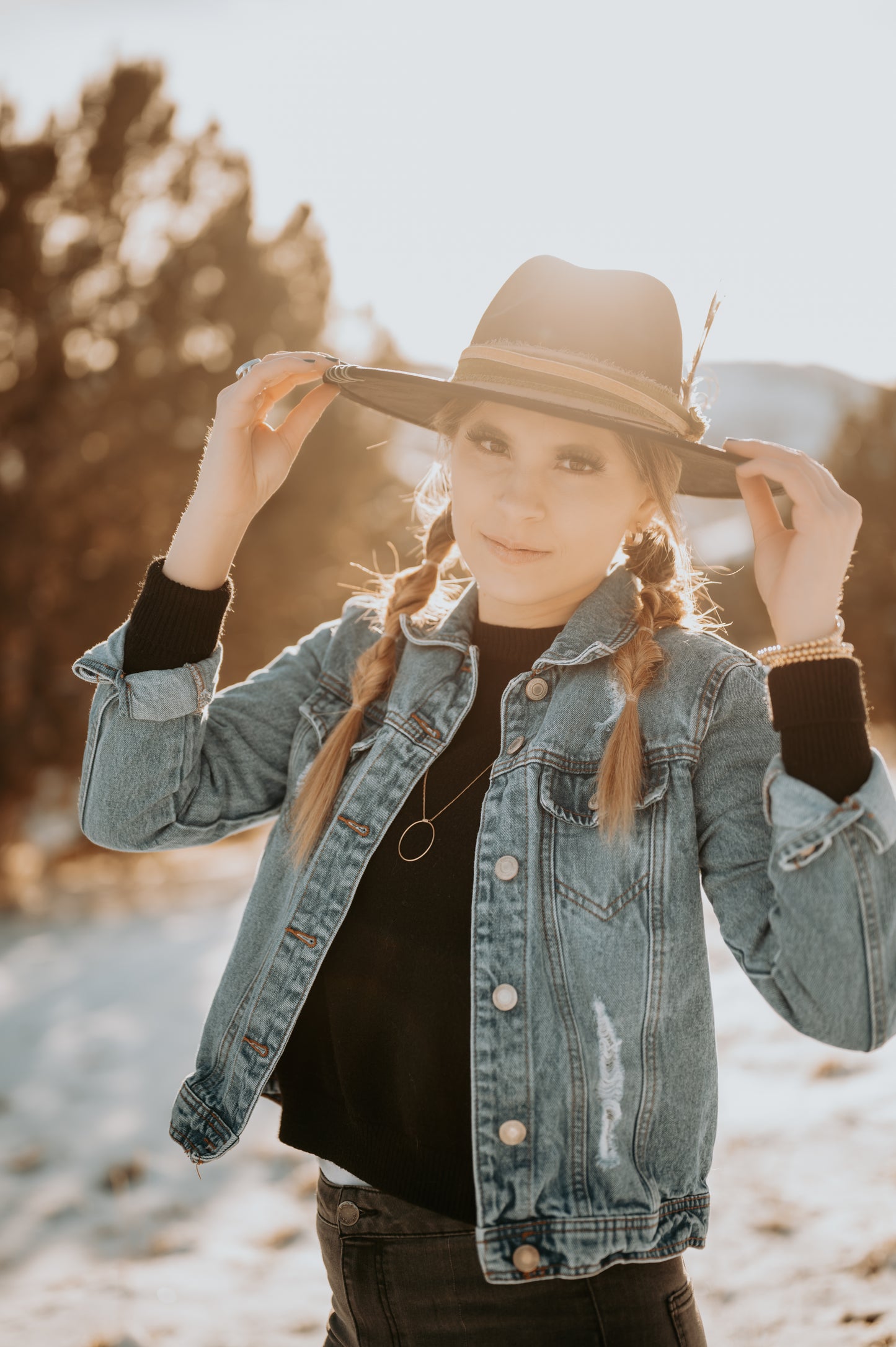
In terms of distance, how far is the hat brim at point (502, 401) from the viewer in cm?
160

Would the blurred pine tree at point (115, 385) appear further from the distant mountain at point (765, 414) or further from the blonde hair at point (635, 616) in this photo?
the distant mountain at point (765, 414)

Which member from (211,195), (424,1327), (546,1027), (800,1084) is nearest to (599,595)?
(546,1027)

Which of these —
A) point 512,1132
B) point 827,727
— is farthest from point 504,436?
point 512,1132

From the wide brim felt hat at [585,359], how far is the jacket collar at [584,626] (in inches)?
10.4

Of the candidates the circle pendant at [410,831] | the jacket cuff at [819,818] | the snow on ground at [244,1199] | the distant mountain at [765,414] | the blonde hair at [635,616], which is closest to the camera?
the jacket cuff at [819,818]

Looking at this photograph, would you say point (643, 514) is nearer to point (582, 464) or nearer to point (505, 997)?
point (582, 464)

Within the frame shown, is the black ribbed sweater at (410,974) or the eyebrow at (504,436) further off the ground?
the eyebrow at (504,436)

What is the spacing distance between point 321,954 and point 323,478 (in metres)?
7.96

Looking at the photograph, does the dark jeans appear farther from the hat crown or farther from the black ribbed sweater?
the hat crown

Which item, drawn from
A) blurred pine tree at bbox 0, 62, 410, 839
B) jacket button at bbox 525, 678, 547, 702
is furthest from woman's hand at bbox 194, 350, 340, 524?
blurred pine tree at bbox 0, 62, 410, 839

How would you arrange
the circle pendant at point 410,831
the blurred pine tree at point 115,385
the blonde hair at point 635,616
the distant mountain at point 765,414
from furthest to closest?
the distant mountain at point 765,414 → the blurred pine tree at point 115,385 → the circle pendant at point 410,831 → the blonde hair at point 635,616

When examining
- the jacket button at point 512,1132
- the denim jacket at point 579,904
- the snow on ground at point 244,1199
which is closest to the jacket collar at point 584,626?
the denim jacket at point 579,904

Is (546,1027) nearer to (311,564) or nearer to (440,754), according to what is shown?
(440,754)

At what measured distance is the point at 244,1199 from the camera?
3463mm
